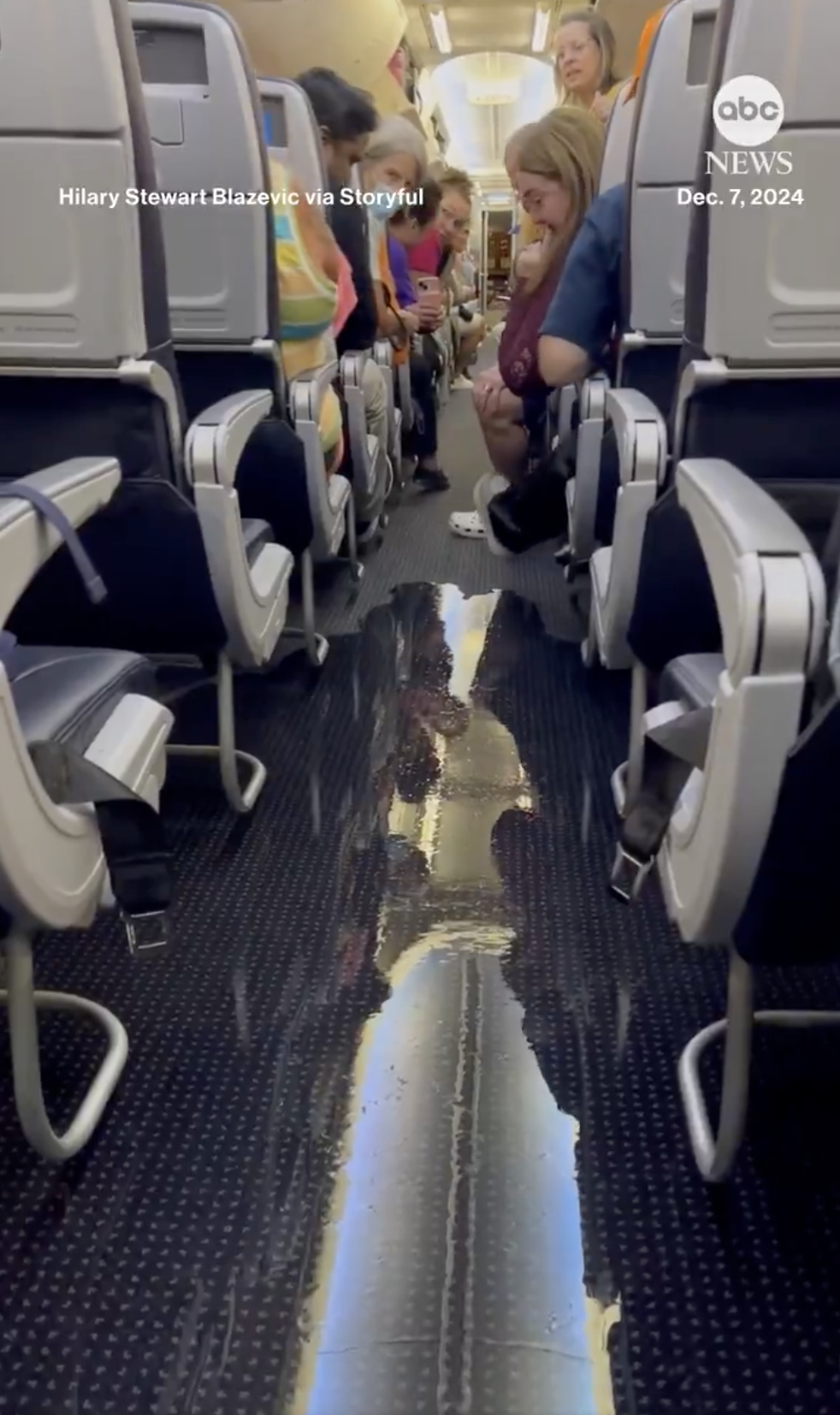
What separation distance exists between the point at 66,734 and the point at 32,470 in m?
0.57

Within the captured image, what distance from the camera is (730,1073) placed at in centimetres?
126

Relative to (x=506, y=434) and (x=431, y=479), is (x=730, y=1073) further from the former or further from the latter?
(x=431, y=479)

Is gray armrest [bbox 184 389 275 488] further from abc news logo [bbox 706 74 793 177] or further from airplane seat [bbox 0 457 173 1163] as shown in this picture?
abc news logo [bbox 706 74 793 177]

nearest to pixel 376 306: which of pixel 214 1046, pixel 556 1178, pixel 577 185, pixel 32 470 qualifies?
pixel 577 185

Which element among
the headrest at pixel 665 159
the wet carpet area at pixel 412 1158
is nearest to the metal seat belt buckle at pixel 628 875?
the wet carpet area at pixel 412 1158

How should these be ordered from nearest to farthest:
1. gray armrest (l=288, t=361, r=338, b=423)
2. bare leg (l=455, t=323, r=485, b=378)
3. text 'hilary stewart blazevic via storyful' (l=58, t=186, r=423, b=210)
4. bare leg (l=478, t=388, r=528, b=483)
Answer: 1. text 'hilary stewart blazevic via storyful' (l=58, t=186, r=423, b=210)
2. gray armrest (l=288, t=361, r=338, b=423)
3. bare leg (l=478, t=388, r=528, b=483)
4. bare leg (l=455, t=323, r=485, b=378)

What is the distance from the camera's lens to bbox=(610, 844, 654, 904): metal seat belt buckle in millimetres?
1220

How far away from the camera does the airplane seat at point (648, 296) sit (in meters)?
1.82

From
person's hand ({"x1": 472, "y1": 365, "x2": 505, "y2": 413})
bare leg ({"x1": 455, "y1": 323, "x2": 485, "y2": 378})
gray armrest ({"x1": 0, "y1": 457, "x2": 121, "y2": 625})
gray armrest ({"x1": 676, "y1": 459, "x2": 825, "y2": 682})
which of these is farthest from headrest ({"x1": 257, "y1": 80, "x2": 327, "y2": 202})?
bare leg ({"x1": 455, "y1": 323, "x2": 485, "y2": 378})

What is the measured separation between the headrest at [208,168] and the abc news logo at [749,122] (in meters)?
1.06

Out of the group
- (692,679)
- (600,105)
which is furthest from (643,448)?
(600,105)

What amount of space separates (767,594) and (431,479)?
4.76 m

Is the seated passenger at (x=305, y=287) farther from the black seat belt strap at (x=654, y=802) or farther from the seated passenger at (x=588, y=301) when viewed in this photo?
the black seat belt strap at (x=654, y=802)

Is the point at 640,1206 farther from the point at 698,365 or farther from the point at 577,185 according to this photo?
the point at 577,185
